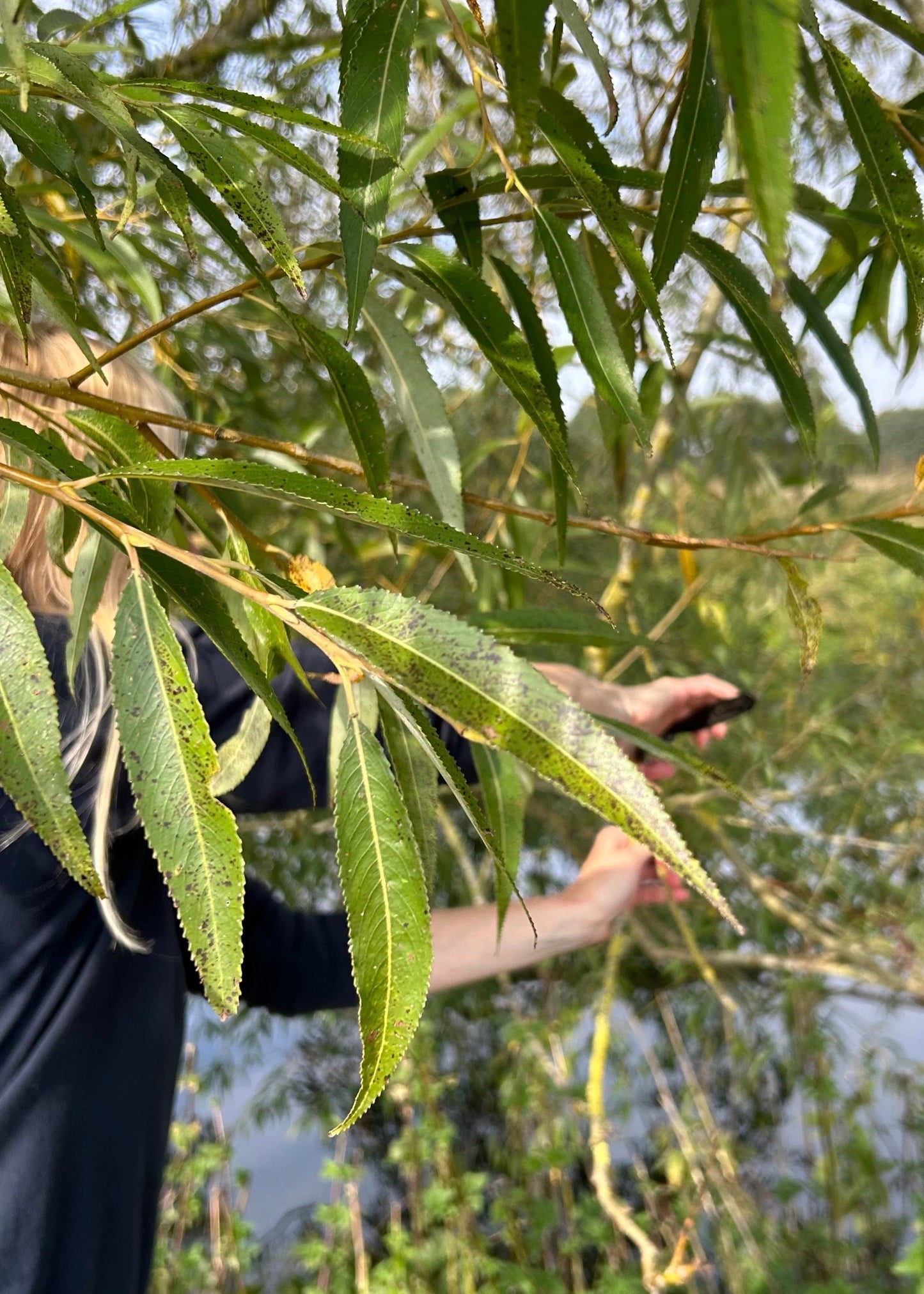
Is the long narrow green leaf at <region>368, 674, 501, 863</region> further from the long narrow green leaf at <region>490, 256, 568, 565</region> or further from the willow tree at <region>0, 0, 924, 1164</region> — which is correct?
the long narrow green leaf at <region>490, 256, 568, 565</region>

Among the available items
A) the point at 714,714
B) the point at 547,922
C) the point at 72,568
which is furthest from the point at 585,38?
the point at 547,922

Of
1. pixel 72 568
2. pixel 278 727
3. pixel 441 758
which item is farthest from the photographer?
pixel 278 727

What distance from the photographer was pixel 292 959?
853 millimetres

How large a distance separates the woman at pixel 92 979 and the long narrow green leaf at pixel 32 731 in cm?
30

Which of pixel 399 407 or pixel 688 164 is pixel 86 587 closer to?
pixel 399 407

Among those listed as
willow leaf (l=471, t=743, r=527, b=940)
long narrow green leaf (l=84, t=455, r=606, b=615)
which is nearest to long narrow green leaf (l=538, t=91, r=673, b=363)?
long narrow green leaf (l=84, t=455, r=606, b=615)

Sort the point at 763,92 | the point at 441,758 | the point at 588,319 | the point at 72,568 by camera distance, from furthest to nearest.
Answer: the point at 72,568 < the point at 588,319 < the point at 441,758 < the point at 763,92

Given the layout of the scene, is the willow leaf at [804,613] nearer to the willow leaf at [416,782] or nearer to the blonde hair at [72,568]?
the willow leaf at [416,782]

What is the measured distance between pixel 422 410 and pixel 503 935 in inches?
20.3

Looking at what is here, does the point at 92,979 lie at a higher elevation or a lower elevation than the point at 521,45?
lower

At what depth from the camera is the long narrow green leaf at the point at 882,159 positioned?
0.30m

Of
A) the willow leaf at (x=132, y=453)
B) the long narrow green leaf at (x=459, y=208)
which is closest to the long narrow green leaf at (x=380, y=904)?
the willow leaf at (x=132, y=453)

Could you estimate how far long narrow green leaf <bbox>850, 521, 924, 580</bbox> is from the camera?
0.38m

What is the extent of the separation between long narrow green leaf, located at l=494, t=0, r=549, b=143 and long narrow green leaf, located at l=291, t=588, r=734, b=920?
0.51ft
